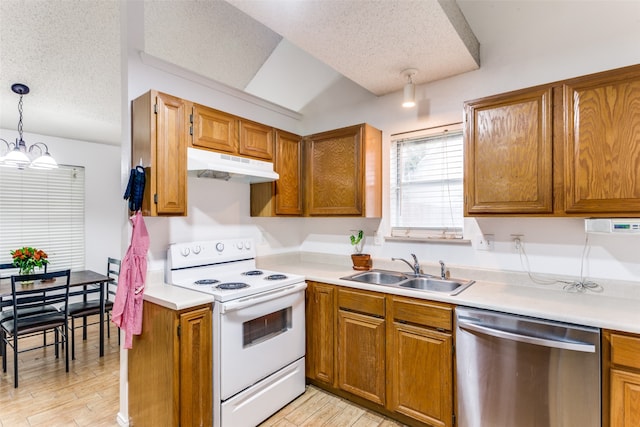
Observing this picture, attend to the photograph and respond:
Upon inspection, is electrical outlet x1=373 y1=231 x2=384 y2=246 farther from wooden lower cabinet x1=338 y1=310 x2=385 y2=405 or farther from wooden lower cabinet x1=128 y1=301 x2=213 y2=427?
wooden lower cabinet x1=128 y1=301 x2=213 y2=427

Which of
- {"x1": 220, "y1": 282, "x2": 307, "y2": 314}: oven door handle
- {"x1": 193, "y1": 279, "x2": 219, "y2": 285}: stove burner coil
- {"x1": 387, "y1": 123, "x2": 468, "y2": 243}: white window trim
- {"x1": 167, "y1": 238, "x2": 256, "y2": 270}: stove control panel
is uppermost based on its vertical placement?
{"x1": 387, "y1": 123, "x2": 468, "y2": 243}: white window trim

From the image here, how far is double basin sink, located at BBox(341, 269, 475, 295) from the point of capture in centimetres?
237

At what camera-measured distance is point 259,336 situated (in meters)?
2.19

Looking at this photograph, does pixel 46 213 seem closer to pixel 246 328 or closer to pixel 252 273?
pixel 252 273

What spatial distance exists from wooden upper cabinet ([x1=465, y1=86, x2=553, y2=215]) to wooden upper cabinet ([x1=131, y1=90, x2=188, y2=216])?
75.0 inches

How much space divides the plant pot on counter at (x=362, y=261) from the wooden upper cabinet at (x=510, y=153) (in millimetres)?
989

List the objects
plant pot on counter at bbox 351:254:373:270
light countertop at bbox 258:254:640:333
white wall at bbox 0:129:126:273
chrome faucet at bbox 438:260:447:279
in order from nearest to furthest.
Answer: light countertop at bbox 258:254:640:333 → chrome faucet at bbox 438:260:447:279 → plant pot on counter at bbox 351:254:373:270 → white wall at bbox 0:129:126:273

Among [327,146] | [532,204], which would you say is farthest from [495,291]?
[327,146]

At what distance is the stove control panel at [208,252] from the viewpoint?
229 centimetres

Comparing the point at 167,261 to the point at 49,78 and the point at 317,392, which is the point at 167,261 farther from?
the point at 49,78

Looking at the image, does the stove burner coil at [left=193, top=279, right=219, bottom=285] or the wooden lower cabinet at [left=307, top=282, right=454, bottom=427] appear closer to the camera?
the wooden lower cabinet at [left=307, top=282, right=454, bottom=427]

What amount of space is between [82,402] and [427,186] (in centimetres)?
324

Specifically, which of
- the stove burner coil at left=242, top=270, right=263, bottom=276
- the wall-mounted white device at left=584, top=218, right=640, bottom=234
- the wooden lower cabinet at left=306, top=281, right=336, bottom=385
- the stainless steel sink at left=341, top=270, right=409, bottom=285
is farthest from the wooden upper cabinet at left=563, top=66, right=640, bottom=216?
the stove burner coil at left=242, top=270, right=263, bottom=276

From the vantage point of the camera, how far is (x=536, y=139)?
1.91 metres
